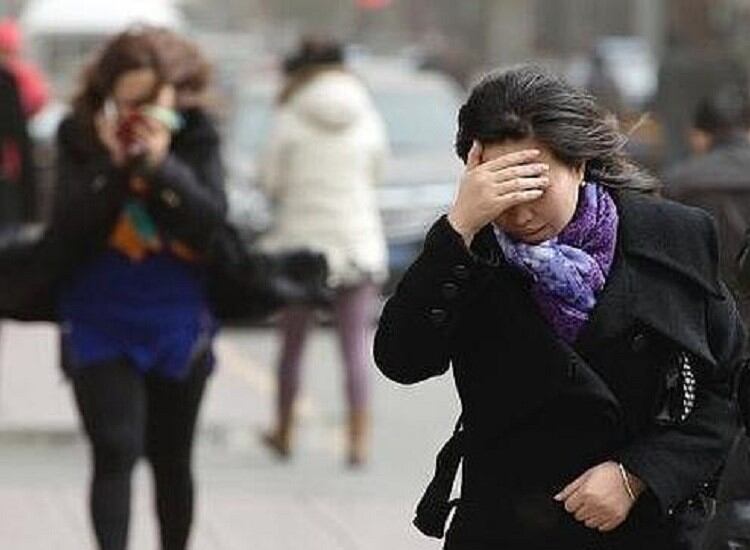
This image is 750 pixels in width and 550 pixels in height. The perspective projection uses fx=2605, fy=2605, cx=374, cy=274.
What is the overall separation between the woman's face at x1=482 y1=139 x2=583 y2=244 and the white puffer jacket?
22.3 feet

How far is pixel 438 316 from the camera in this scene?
4.20 meters

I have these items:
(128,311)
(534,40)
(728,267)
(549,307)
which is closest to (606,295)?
(549,307)

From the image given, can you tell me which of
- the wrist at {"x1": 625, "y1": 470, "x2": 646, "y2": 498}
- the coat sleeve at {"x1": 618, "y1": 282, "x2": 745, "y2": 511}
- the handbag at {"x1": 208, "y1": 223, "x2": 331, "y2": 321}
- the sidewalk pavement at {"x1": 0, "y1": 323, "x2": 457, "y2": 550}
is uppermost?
the coat sleeve at {"x1": 618, "y1": 282, "x2": 745, "y2": 511}

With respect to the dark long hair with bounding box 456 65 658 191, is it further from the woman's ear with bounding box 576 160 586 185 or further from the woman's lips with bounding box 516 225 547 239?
the woman's lips with bounding box 516 225 547 239

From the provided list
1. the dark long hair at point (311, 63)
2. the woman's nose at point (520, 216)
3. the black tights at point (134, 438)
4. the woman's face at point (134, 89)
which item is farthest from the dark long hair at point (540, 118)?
the dark long hair at point (311, 63)

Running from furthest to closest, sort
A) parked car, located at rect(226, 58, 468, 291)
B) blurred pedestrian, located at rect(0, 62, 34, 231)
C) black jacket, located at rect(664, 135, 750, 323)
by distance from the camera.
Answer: parked car, located at rect(226, 58, 468, 291), blurred pedestrian, located at rect(0, 62, 34, 231), black jacket, located at rect(664, 135, 750, 323)

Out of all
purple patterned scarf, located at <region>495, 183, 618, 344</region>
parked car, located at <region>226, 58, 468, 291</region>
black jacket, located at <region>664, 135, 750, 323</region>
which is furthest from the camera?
parked car, located at <region>226, 58, 468, 291</region>

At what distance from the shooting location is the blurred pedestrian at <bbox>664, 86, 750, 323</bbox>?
814 centimetres

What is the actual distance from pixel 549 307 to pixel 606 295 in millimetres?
98

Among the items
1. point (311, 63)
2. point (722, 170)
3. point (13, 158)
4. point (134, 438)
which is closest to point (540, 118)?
point (134, 438)

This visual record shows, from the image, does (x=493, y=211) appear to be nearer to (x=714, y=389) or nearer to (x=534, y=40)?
(x=714, y=389)

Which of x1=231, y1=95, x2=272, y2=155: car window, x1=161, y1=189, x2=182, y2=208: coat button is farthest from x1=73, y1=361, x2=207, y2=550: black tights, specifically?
x1=231, y1=95, x2=272, y2=155: car window

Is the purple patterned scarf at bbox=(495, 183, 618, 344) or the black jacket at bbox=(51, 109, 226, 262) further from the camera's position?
the black jacket at bbox=(51, 109, 226, 262)

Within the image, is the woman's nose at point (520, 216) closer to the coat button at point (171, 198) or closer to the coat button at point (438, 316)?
the coat button at point (438, 316)
